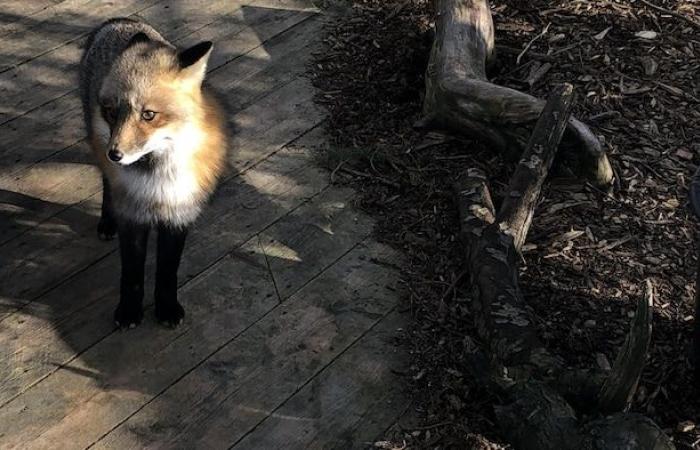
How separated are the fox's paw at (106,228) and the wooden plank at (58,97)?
659 millimetres

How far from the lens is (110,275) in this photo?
3430 mm

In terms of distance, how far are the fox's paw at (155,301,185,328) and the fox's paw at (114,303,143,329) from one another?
3.0 inches

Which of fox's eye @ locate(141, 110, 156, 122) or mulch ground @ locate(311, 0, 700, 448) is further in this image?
mulch ground @ locate(311, 0, 700, 448)

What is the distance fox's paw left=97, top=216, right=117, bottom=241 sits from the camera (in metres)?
3.54

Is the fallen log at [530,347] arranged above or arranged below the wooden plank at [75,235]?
above

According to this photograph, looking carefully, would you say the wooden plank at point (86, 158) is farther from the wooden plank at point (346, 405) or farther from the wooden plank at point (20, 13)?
the wooden plank at point (346, 405)

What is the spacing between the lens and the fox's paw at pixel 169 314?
3186 millimetres

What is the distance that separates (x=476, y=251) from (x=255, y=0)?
2.65 m

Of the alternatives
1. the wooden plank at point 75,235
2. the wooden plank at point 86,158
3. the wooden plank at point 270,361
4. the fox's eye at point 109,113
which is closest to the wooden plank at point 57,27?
the wooden plank at point 86,158

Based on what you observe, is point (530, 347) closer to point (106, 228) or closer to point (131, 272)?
point (131, 272)

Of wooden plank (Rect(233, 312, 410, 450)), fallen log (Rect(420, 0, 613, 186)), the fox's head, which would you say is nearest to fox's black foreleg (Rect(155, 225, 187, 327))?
the fox's head

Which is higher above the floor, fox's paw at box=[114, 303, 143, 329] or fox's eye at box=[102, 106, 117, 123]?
fox's eye at box=[102, 106, 117, 123]

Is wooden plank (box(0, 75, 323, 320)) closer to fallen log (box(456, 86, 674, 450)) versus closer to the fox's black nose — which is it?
the fox's black nose

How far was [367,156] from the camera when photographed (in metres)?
4.01
